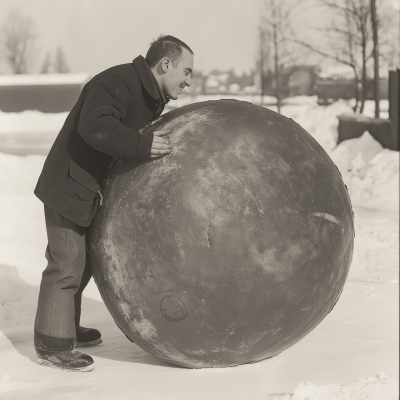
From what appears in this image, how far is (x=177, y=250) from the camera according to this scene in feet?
12.2

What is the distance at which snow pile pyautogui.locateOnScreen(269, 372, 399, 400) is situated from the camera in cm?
363

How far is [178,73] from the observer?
4.21 meters

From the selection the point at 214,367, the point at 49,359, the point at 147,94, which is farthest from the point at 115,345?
the point at 147,94

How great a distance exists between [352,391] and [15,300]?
10.5 ft

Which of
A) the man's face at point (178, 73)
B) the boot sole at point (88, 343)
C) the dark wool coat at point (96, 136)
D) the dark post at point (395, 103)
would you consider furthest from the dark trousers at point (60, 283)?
the dark post at point (395, 103)

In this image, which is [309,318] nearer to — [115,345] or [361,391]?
[361,391]

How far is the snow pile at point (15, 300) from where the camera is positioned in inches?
221

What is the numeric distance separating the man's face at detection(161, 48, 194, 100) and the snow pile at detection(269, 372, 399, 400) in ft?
5.96

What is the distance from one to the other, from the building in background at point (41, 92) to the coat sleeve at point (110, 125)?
19.6 metres

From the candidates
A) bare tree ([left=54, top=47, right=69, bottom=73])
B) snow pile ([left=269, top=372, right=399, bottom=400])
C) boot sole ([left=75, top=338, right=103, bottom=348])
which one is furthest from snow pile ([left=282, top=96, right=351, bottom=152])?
snow pile ([left=269, top=372, right=399, bottom=400])

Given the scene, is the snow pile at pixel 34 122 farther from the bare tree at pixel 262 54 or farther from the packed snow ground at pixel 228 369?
the packed snow ground at pixel 228 369

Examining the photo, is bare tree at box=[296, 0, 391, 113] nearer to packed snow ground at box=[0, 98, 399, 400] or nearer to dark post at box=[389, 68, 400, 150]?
dark post at box=[389, 68, 400, 150]

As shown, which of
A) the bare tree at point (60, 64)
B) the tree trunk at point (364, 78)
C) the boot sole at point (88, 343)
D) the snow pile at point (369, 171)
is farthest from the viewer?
the bare tree at point (60, 64)

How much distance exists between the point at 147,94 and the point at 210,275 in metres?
1.16
